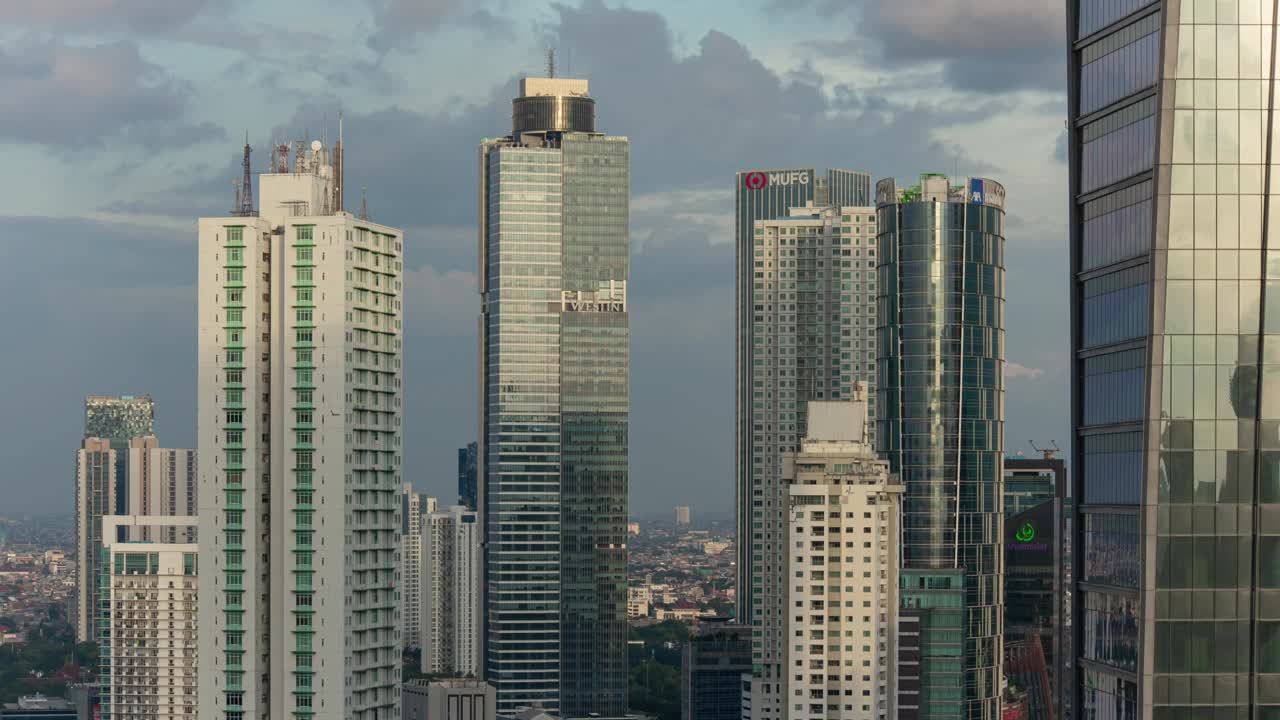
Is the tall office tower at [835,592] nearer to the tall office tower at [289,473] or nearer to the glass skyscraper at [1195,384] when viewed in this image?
the tall office tower at [289,473]

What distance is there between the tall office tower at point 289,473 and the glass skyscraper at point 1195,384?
2137 inches

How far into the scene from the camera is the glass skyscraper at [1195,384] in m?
72.4

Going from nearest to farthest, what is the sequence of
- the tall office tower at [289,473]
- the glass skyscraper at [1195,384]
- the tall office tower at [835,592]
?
1. the glass skyscraper at [1195,384]
2. the tall office tower at [289,473]
3. the tall office tower at [835,592]

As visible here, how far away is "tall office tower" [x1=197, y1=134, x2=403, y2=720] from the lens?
117 meters

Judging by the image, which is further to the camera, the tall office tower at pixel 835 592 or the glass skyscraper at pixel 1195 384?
the tall office tower at pixel 835 592

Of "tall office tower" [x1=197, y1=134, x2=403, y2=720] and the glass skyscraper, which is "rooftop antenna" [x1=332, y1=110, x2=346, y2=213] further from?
the glass skyscraper

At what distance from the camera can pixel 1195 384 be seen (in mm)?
73250

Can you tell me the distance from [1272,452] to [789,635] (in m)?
82.1

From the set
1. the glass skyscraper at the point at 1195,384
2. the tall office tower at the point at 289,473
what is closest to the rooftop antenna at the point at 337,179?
the tall office tower at the point at 289,473

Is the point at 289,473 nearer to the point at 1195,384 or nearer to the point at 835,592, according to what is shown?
the point at 835,592

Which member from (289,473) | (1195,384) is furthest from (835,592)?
(1195,384)

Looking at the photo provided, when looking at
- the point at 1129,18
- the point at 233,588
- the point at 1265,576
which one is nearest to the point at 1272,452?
the point at 1265,576

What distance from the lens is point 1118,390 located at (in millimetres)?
75875

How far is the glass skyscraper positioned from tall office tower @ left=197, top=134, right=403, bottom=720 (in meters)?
54.3
